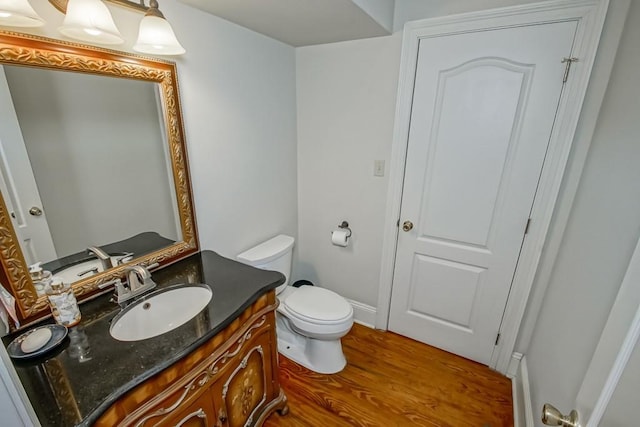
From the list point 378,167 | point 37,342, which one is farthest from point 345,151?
point 37,342

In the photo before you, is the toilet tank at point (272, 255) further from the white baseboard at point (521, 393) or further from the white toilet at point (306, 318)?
the white baseboard at point (521, 393)

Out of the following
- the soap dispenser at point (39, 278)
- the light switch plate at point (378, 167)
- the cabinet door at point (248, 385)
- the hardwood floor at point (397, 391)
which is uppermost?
the light switch plate at point (378, 167)

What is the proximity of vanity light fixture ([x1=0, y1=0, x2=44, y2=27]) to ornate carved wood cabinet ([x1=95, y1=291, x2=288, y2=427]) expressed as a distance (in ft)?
3.51

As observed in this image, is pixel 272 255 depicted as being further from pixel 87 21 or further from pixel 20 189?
pixel 87 21

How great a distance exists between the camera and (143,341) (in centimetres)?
95

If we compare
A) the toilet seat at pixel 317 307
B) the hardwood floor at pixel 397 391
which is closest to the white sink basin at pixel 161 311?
the toilet seat at pixel 317 307

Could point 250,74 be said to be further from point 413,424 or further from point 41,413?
point 413,424

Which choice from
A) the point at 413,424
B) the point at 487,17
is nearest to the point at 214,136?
the point at 487,17

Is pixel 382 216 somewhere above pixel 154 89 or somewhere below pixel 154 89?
below

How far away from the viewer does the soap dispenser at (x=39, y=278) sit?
3.27 ft

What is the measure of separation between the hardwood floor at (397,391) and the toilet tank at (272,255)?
65 centimetres

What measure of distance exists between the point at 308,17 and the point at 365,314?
2.02m

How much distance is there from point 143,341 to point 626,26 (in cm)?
222

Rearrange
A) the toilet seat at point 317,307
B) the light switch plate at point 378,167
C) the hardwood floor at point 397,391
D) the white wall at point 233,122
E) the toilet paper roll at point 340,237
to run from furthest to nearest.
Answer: the toilet paper roll at point 340,237 → the light switch plate at point 378,167 → the toilet seat at point 317,307 → the hardwood floor at point 397,391 → the white wall at point 233,122
